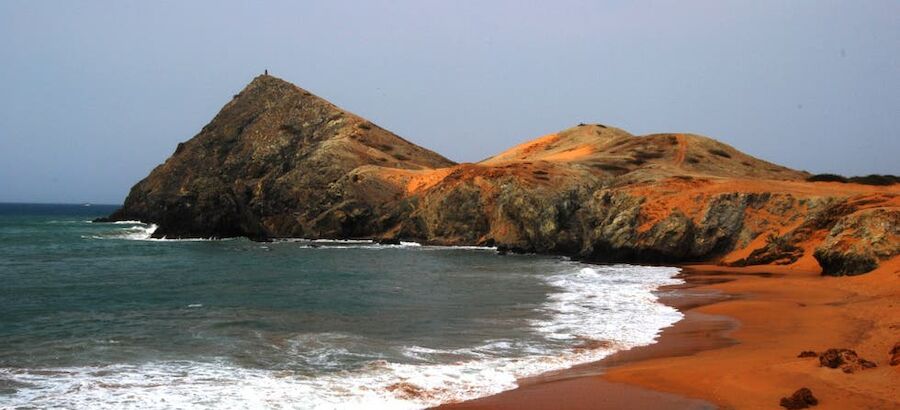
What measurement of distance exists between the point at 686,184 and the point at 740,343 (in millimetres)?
38495

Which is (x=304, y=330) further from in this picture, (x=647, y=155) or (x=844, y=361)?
(x=647, y=155)

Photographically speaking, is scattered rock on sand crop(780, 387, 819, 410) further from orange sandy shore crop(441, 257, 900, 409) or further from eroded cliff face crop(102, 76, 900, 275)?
eroded cliff face crop(102, 76, 900, 275)

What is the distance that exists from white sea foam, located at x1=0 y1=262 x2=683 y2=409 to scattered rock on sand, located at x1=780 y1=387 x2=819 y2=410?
5.13m

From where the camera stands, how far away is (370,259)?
53.7 metres

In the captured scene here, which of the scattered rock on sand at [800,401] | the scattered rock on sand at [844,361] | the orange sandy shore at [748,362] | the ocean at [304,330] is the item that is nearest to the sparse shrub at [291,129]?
the ocean at [304,330]

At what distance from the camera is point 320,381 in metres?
15.7

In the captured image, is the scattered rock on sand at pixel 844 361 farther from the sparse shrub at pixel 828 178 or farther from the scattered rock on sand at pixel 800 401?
the sparse shrub at pixel 828 178

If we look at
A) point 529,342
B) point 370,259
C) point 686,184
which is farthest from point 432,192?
point 529,342

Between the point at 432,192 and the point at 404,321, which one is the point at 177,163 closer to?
the point at 432,192

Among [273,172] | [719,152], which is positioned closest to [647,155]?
[719,152]

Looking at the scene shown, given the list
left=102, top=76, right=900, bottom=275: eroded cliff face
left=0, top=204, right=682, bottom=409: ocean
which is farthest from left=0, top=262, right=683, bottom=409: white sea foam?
left=102, top=76, right=900, bottom=275: eroded cliff face

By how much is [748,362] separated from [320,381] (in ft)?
→ 30.3

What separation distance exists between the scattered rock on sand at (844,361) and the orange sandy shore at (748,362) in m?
0.20

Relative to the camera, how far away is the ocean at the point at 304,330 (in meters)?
15.0
